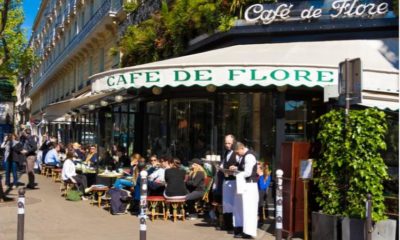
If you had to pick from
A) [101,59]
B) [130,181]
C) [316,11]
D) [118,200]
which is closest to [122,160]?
[130,181]

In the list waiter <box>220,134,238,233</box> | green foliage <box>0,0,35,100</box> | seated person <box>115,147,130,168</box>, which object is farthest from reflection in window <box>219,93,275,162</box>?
green foliage <box>0,0,35,100</box>

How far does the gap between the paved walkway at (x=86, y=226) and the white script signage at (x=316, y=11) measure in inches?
198

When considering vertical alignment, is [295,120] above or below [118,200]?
above

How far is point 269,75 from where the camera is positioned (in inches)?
395

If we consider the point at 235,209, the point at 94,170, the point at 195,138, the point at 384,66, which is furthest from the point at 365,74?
the point at 94,170

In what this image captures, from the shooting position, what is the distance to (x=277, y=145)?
475 inches

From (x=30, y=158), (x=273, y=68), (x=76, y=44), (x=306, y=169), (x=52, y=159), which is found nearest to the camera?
(x=306, y=169)

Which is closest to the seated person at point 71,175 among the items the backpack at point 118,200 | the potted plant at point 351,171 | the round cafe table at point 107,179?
the round cafe table at point 107,179

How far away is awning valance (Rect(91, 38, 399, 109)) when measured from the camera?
32.0 feet

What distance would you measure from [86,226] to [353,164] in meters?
5.14

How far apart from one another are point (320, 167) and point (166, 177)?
3808 mm

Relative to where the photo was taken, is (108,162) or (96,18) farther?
(96,18)

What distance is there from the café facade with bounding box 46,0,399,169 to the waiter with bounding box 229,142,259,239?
1266 mm

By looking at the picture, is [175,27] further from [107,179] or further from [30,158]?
[30,158]
